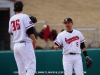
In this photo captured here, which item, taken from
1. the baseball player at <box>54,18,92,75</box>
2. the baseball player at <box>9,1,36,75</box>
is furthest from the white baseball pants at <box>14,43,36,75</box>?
the baseball player at <box>54,18,92,75</box>

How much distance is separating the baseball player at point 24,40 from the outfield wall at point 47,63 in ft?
11.1

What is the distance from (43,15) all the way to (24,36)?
1503 centimetres

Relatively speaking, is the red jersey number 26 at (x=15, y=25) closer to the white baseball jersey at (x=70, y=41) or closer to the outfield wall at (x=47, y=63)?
the white baseball jersey at (x=70, y=41)

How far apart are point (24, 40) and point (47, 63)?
364cm

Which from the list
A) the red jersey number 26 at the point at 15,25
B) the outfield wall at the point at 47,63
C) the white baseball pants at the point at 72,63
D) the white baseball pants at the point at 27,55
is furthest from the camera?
the outfield wall at the point at 47,63

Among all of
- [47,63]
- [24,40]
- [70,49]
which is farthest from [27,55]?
[47,63]

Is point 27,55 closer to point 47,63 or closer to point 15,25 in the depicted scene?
point 15,25

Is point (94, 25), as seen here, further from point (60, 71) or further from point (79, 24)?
point (60, 71)

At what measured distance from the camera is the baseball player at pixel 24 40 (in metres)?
8.60

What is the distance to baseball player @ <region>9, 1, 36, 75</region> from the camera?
8.60 m

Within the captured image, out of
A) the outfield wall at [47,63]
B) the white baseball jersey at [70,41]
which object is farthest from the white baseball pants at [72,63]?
the outfield wall at [47,63]

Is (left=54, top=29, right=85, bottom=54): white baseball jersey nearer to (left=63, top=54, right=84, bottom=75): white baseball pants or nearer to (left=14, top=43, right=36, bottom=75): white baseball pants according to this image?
(left=63, top=54, right=84, bottom=75): white baseball pants

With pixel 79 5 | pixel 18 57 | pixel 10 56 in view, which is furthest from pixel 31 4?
pixel 18 57

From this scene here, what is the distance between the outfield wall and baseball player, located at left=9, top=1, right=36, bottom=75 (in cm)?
338
